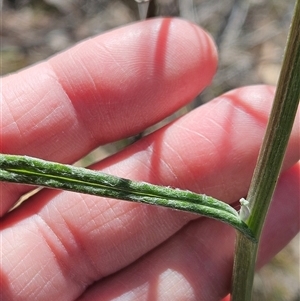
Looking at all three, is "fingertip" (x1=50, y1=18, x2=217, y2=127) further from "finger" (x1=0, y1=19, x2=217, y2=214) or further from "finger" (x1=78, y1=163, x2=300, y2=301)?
"finger" (x1=78, y1=163, x2=300, y2=301)

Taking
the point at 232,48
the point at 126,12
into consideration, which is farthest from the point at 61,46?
the point at 232,48

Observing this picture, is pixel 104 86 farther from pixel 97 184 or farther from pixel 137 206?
pixel 97 184

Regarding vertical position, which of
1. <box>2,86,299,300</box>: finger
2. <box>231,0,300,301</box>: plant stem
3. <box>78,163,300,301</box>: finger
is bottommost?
<box>78,163,300,301</box>: finger

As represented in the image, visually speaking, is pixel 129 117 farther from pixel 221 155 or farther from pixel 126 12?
pixel 126 12

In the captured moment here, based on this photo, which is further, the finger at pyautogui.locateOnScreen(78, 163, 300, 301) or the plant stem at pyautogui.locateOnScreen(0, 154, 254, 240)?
the finger at pyautogui.locateOnScreen(78, 163, 300, 301)

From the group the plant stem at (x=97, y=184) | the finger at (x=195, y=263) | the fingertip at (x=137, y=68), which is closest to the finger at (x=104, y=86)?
the fingertip at (x=137, y=68)

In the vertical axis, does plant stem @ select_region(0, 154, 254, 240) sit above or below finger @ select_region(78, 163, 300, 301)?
above

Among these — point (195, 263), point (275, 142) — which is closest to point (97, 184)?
point (275, 142)

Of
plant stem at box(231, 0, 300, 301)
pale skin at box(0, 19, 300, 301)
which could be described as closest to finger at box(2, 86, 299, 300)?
pale skin at box(0, 19, 300, 301)
